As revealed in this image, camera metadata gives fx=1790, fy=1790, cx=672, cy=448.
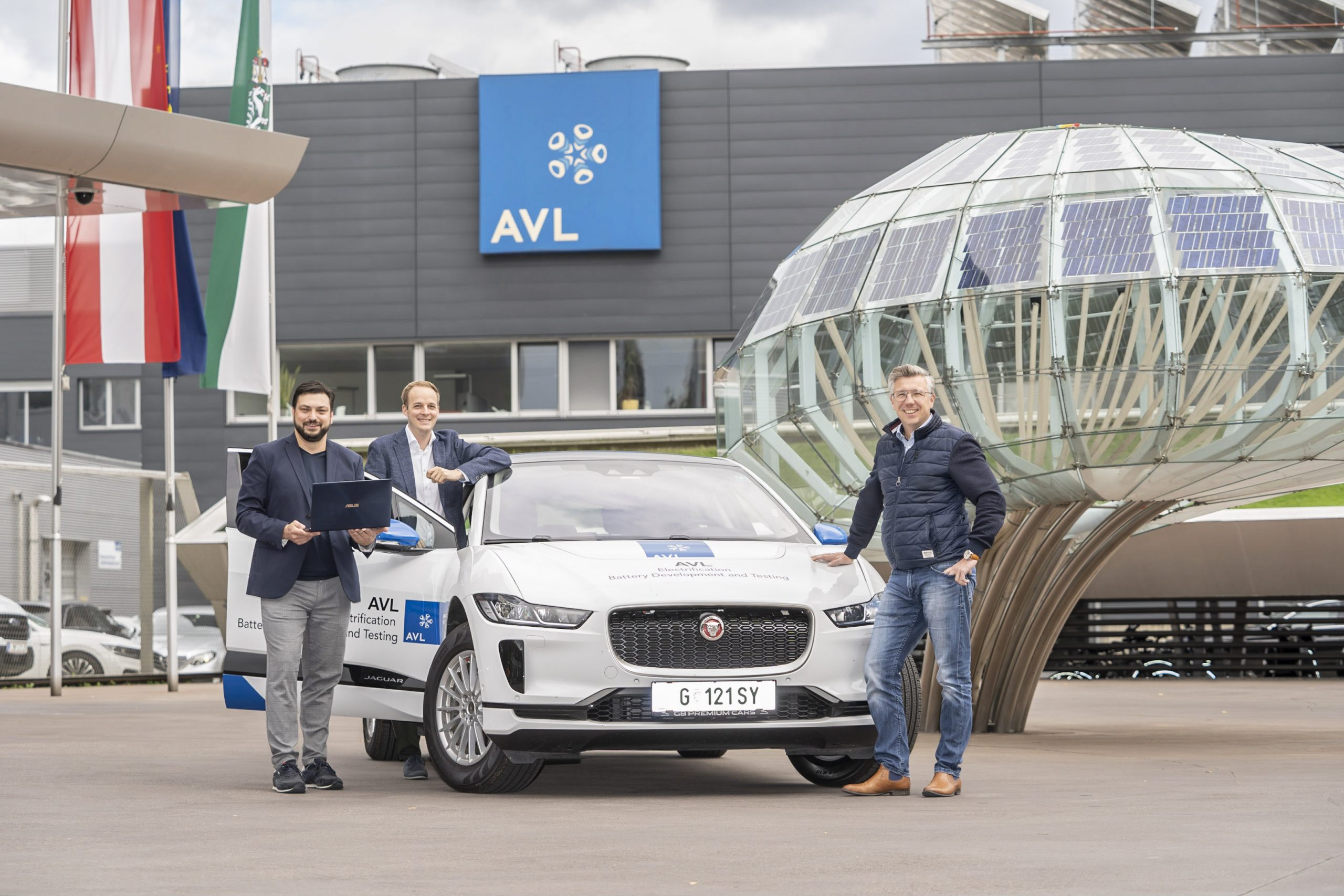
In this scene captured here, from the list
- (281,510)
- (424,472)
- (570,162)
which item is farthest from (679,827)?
(570,162)

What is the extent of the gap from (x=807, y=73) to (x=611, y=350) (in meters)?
6.48

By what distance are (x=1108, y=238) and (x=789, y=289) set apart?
9.52ft

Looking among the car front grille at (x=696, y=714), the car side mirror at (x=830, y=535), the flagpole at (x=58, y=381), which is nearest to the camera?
the car front grille at (x=696, y=714)

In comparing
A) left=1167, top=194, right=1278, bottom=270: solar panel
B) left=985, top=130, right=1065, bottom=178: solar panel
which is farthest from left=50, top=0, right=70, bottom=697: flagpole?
left=1167, top=194, right=1278, bottom=270: solar panel

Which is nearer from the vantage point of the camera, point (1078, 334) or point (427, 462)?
point (427, 462)

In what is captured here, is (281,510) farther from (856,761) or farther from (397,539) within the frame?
(856,761)

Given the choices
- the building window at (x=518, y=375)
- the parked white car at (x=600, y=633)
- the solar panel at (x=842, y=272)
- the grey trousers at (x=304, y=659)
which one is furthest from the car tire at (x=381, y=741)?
the building window at (x=518, y=375)

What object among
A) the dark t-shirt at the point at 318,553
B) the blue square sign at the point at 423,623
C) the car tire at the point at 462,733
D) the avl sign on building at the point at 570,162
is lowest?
the car tire at the point at 462,733

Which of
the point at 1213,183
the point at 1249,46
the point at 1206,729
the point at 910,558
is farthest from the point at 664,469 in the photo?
the point at 1249,46

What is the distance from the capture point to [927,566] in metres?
7.81

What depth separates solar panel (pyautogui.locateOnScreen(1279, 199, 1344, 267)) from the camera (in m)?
11.4

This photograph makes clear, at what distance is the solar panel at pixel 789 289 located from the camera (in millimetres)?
13500

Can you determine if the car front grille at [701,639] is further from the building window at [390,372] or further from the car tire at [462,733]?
the building window at [390,372]

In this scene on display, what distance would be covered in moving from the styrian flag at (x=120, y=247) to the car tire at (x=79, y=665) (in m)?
4.11
